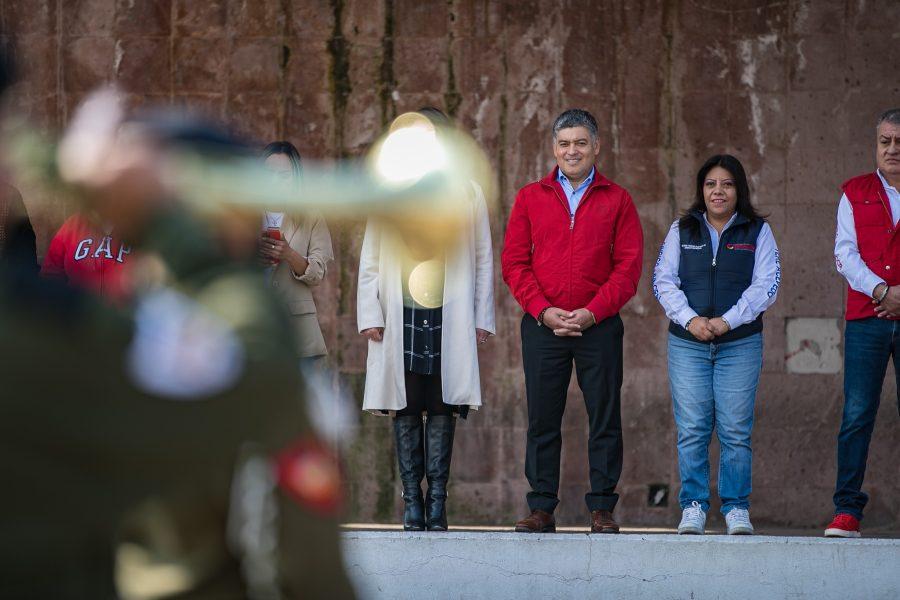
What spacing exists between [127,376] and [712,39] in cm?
774

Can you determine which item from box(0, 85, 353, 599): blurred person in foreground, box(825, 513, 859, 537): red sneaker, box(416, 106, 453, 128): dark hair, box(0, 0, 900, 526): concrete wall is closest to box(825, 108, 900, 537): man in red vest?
box(825, 513, 859, 537): red sneaker

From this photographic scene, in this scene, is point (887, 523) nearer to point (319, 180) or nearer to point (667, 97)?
point (667, 97)

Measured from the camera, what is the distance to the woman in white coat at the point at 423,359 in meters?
6.25

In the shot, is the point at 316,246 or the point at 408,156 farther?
the point at 316,246

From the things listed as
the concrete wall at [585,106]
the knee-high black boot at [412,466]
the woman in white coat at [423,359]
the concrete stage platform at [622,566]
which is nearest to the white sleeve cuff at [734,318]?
the concrete stage platform at [622,566]

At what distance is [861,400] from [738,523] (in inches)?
32.1

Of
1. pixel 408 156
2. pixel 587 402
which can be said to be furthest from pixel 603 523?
pixel 408 156

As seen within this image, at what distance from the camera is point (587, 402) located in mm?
Answer: 6332

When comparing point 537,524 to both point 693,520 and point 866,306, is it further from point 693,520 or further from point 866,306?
point 866,306

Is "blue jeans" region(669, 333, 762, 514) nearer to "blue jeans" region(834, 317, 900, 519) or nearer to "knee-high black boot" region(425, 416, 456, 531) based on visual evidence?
"blue jeans" region(834, 317, 900, 519)

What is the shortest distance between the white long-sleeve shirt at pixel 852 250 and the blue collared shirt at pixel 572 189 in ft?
4.01

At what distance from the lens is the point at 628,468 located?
8.45m

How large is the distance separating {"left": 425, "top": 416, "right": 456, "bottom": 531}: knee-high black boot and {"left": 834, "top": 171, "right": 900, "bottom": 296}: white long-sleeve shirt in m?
2.02

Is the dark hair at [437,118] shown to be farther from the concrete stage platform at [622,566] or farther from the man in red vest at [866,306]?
the man in red vest at [866,306]
